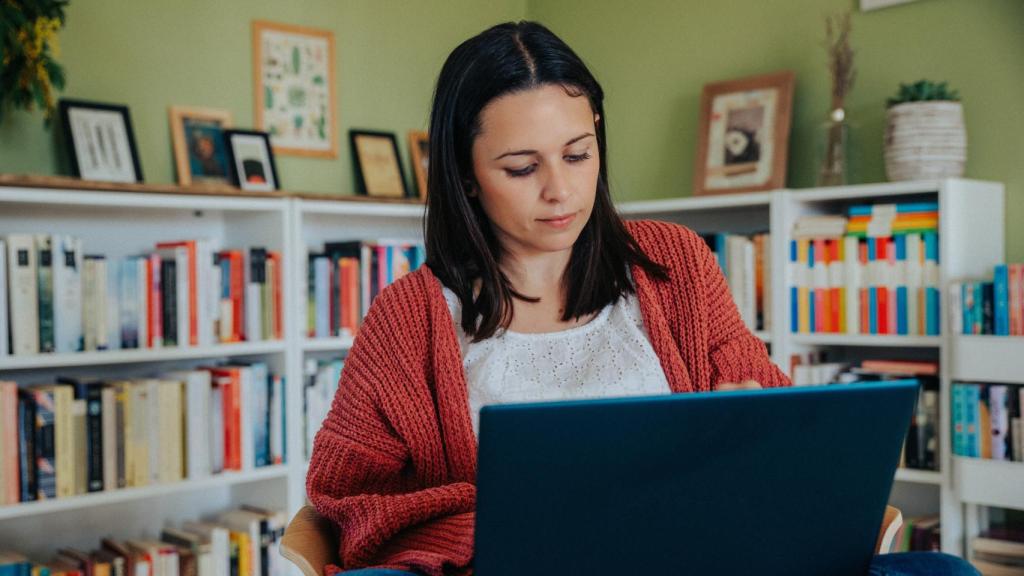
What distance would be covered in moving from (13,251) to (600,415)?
6.45ft

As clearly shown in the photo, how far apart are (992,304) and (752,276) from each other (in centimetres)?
67

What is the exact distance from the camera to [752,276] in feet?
9.50

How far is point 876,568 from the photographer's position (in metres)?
0.95

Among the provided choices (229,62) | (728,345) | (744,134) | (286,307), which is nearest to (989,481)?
(744,134)

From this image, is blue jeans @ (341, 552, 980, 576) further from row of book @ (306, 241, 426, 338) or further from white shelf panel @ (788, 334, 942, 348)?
row of book @ (306, 241, 426, 338)

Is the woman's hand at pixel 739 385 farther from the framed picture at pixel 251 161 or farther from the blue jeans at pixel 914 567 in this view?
the framed picture at pixel 251 161

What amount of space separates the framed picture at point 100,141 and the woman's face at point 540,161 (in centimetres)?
163

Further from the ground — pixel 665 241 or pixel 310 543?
pixel 665 241

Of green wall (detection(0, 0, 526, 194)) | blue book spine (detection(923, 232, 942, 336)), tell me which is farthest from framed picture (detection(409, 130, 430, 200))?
blue book spine (detection(923, 232, 942, 336))

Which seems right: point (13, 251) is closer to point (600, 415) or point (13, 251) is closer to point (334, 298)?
point (334, 298)

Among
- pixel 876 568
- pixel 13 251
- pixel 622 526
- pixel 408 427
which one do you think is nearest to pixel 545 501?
pixel 622 526

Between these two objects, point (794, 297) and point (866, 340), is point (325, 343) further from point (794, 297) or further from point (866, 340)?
point (866, 340)

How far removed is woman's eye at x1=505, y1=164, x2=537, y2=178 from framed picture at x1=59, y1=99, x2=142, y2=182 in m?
1.66

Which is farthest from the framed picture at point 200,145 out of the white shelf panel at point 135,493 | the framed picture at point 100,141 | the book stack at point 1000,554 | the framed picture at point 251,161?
the book stack at point 1000,554
